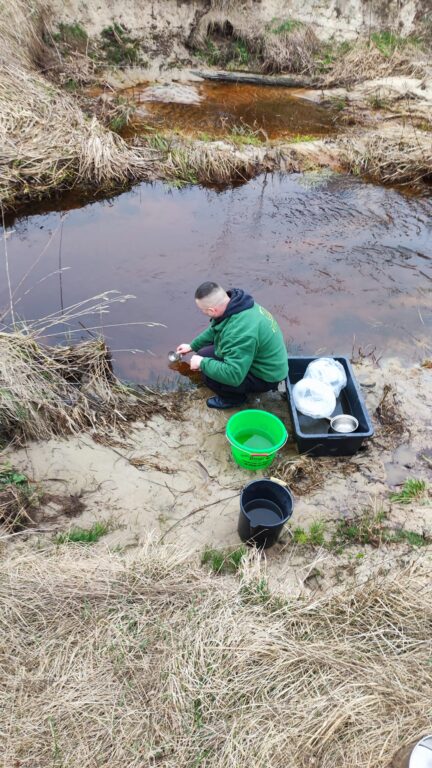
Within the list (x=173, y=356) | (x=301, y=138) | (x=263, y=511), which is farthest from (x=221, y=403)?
(x=301, y=138)

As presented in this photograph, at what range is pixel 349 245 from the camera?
674cm

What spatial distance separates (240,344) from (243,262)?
262 cm

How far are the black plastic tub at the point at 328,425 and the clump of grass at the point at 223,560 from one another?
108 cm

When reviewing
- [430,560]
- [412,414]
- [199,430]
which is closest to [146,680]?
[430,560]

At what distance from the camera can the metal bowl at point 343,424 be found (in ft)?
13.7

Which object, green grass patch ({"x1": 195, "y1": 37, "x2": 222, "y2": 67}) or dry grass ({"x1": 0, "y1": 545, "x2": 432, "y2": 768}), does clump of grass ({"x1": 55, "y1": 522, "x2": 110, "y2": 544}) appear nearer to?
dry grass ({"x1": 0, "y1": 545, "x2": 432, "y2": 768})

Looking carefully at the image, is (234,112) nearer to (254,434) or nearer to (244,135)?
(244,135)

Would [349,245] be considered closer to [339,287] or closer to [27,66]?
[339,287]

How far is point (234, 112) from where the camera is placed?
31.8 feet

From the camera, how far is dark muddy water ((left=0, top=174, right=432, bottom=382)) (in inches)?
216

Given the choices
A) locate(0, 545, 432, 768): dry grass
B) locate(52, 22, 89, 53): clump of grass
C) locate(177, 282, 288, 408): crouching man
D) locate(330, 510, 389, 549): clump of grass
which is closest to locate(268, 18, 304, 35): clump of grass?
locate(52, 22, 89, 53): clump of grass

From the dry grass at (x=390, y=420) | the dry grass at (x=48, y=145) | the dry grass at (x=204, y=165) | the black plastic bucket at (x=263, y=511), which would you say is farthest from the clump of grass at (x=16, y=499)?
the dry grass at (x=204, y=165)

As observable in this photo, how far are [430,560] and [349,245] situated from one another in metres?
4.65

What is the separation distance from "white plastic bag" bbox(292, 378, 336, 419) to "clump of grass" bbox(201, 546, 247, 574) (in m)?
1.40
